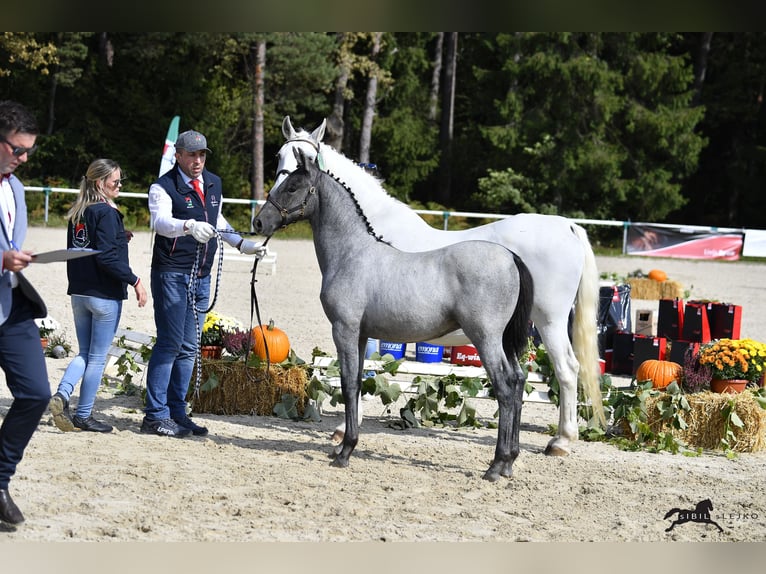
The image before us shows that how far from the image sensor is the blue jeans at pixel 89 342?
6344mm

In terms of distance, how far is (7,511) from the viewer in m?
4.43

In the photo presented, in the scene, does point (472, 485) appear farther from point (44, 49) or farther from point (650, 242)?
point (44, 49)

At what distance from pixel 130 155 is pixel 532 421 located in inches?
1022

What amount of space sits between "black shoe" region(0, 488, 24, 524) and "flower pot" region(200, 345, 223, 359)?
10.9 feet

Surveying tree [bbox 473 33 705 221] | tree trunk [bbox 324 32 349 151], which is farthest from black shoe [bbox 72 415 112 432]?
tree [bbox 473 33 705 221]

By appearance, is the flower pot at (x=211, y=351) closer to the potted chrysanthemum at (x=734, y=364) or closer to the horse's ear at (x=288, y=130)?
the horse's ear at (x=288, y=130)

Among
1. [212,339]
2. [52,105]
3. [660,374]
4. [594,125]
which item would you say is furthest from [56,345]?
[594,125]

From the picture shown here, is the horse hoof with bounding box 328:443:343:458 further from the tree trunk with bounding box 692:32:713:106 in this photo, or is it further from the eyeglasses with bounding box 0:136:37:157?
the tree trunk with bounding box 692:32:713:106

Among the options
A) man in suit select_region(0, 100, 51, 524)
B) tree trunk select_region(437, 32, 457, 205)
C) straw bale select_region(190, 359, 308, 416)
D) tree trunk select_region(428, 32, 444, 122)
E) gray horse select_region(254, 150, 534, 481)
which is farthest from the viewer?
tree trunk select_region(428, 32, 444, 122)

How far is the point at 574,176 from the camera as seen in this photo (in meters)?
31.4

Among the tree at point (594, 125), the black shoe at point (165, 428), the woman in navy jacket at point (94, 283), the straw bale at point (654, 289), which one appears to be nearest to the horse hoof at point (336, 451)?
the black shoe at point (165, 428)

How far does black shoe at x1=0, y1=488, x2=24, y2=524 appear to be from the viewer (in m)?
4.43

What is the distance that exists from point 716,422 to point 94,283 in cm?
472

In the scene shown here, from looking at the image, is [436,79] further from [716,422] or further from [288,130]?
[716,422]
